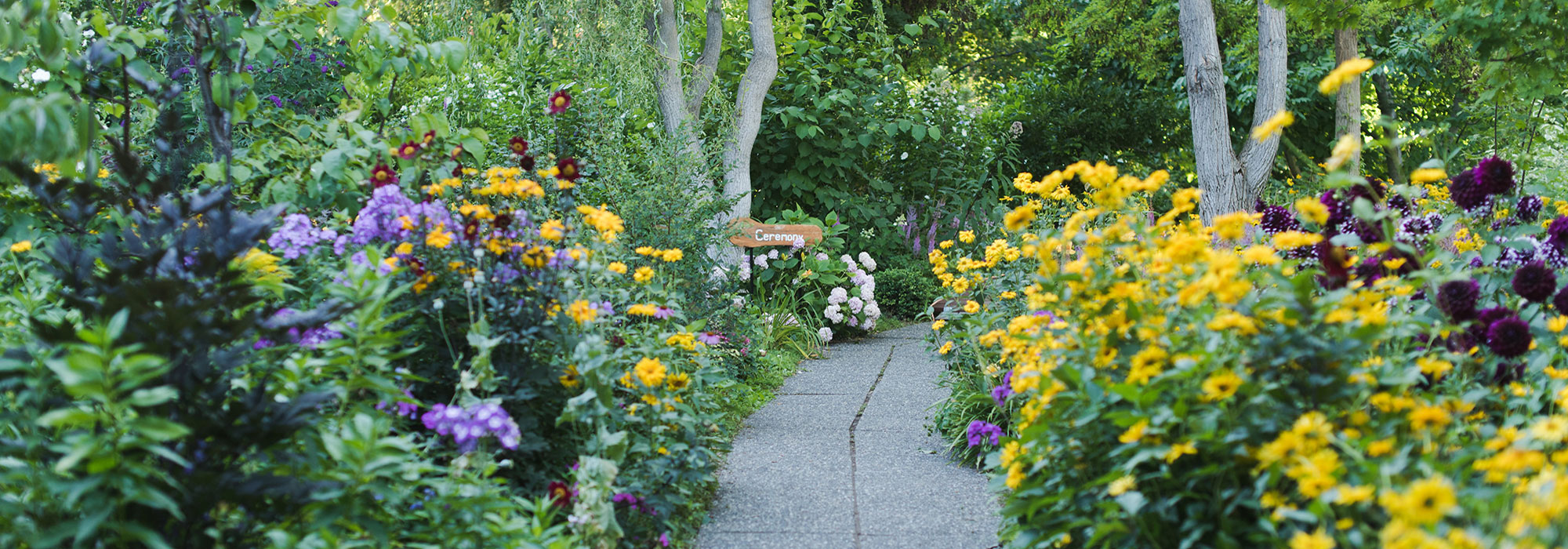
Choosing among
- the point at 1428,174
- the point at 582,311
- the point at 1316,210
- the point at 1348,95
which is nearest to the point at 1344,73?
the point at 1316,210

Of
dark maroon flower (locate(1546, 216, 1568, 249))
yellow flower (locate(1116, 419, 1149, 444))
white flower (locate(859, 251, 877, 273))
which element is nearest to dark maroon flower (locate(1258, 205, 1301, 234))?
dark maroon flower (locate(1546, 216, 1568, 249))

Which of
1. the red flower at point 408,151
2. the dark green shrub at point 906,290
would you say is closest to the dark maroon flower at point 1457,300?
the red flower at point 408,151

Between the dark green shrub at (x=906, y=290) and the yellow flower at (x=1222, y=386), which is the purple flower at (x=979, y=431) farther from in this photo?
the dark green shrub at (x=906, y=290)

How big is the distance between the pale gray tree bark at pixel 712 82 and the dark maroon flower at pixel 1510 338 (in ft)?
14.8

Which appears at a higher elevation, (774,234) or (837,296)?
(774,234)

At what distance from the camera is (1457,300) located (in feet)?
6.24

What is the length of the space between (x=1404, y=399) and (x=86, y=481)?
2079mm

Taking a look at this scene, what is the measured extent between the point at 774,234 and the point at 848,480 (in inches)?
126

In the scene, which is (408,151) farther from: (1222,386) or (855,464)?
(1222,386)

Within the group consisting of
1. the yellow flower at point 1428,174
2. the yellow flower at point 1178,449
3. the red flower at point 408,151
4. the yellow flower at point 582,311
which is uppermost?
the red flower at point 408,151

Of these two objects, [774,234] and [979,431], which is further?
[774,234]

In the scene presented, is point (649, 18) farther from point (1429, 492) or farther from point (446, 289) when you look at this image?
point (1429, 492)

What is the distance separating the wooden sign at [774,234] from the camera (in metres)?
6.33

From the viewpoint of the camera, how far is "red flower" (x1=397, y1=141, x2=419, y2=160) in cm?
275
